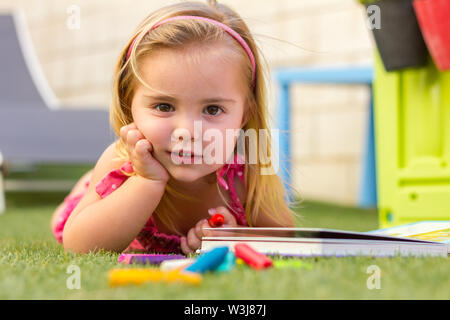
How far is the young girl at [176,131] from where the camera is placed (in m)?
0.79

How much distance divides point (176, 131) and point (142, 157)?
0.23 ft

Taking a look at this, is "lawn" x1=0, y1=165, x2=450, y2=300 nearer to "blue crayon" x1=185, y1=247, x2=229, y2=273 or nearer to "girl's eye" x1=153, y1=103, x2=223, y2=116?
"blue crayon" x1=185, y1=247, x2=229, y2=273

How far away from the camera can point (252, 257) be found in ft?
1.94

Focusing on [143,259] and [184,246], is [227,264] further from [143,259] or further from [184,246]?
[184,246]

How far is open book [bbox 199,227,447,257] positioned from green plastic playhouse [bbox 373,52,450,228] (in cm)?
63

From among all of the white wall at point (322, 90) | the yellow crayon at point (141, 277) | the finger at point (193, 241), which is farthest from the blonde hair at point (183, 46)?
the white wall at point (322, 90)

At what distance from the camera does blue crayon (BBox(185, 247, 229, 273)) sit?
0.54 metres

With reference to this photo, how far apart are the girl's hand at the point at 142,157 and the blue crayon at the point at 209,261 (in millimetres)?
273

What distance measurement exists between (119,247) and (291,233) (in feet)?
0.93

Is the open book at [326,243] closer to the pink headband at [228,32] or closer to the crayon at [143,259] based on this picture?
the crayon at [143,259]

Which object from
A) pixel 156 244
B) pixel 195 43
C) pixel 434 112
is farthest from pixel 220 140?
pixel 434 112

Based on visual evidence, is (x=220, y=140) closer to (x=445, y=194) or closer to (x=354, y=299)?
(x=354, y=299)

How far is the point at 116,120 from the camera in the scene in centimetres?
92

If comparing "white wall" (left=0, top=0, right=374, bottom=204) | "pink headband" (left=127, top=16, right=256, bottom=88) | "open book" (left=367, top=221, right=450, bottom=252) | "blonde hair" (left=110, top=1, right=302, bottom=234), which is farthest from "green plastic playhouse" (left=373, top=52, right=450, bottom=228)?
"white wall" (left=0, top=0, right=374, bottom=204)
